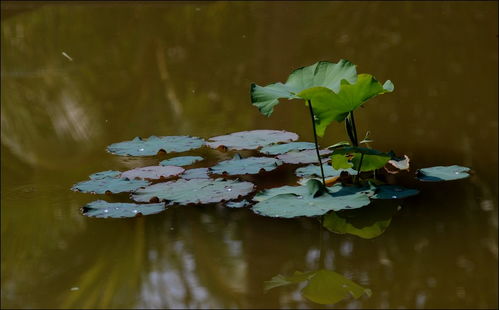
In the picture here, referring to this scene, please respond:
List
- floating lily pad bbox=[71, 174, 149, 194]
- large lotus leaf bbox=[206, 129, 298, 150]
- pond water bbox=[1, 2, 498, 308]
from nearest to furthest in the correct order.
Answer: pond water bbox=[1, 2, 498, 308], floating lily pad bbox=[71, 174, 149, 194], large lotus leaf bbox=[206, 129, 298, 150]

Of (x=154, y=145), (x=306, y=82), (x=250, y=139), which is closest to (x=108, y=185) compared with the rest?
(x=154, y=145)

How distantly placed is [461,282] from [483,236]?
0.34m

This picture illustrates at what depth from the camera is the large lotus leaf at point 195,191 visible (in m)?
2.71

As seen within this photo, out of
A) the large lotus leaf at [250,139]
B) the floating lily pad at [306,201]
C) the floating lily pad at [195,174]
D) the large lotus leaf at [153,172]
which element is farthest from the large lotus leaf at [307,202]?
the large lotus leaf at [250,139]

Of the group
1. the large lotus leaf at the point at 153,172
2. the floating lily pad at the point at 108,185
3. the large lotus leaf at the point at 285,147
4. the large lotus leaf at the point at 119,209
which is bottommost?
the large lotus leaf at the point at 119,209

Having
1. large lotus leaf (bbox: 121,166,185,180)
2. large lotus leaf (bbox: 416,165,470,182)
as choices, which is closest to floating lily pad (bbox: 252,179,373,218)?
large lotus leaf (bbox: 416,165,470,182)

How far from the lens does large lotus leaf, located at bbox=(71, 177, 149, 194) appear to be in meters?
2.86

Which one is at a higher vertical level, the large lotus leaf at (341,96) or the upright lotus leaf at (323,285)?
the large lotus leaf at (341,96)

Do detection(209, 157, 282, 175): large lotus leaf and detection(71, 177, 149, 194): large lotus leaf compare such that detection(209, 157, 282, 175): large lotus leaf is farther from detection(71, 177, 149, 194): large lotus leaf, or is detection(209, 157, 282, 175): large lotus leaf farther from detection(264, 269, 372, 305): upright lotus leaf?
detection(264, 269, 372, 305): upright lotus leaf

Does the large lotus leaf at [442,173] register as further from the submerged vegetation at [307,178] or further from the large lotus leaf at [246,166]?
the large lotus leaf at [246,166]

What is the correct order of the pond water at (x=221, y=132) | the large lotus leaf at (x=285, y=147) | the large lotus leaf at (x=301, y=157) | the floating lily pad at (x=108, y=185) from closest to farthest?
the pond water at (x=221, y=132)
the floating lily pad at (x=108, y=185)
the large lotus leaf at (x=301, y=157)
the large lotus leaf at (x=285, y=147)

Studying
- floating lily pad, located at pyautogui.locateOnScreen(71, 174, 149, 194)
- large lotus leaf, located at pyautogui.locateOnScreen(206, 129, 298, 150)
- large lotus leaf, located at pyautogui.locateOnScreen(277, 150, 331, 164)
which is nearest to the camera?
floating lily pad, located at pyautogui.locateOnScreen(71, 174, 149, 194)

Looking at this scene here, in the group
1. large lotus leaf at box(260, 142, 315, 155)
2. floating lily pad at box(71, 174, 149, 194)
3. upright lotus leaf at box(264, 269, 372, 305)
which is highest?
large lotus leaf at box(260, 142, 315, 155)

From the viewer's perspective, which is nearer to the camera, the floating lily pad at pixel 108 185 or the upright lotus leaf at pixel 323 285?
the upright lotus leaf at pixel 323 285
